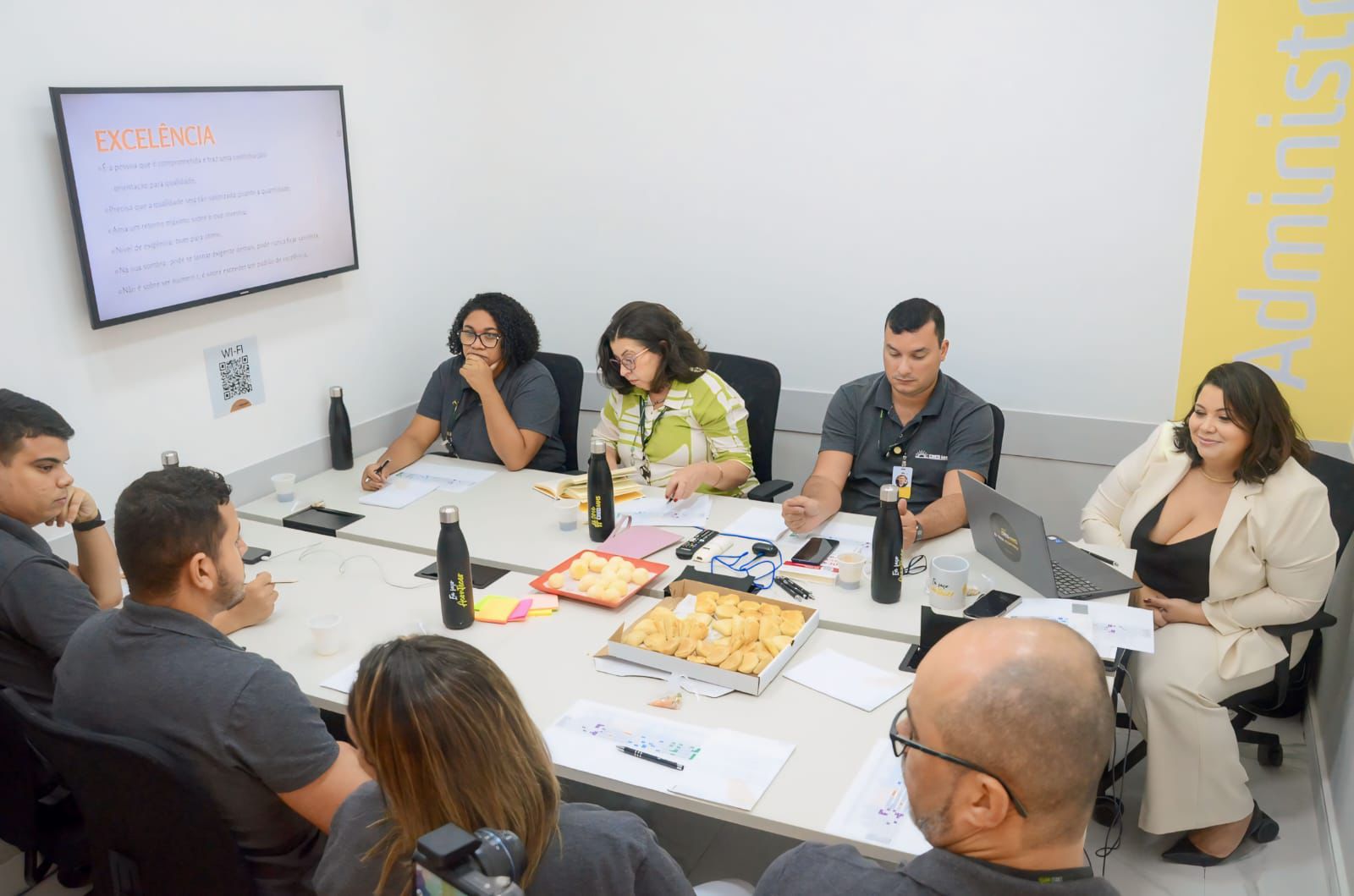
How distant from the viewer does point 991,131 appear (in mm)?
3670

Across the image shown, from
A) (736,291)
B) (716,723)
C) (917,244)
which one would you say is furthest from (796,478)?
(716,723)

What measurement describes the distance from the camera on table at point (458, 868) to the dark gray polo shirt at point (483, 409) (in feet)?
9.26

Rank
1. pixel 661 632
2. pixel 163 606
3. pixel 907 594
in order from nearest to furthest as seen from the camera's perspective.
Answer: pixel 163 606
pixel 661 632
pixel 907 594

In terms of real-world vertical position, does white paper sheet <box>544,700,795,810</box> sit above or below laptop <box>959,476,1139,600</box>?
below

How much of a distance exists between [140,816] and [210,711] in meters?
0.21

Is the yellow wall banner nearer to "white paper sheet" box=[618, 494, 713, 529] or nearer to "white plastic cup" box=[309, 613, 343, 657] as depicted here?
"white paper sheet" box=[618, 494, 713, 529]

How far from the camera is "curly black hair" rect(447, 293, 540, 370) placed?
371 cm

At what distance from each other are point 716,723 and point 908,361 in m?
1.56

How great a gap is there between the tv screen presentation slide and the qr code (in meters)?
0.25

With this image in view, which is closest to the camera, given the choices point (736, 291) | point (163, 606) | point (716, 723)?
point (163, 606)

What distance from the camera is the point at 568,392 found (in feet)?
12.9

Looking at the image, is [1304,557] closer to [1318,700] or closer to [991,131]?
[1318,700]

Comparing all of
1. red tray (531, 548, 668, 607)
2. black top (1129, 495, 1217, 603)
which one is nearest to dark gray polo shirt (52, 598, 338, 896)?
red tray (531, 548, 668, 607)

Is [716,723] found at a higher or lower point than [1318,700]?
higher
